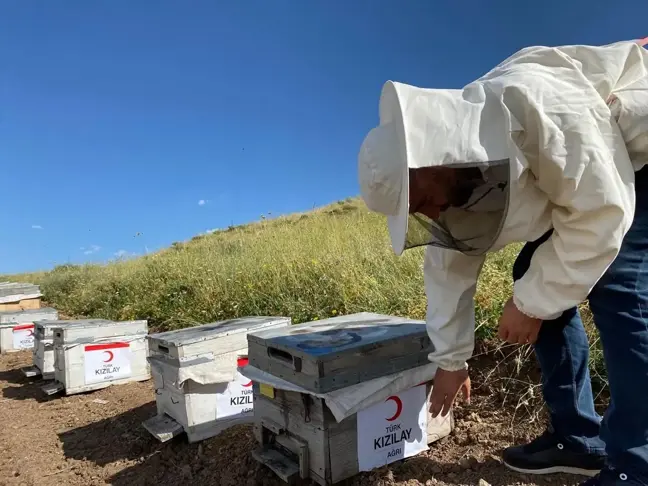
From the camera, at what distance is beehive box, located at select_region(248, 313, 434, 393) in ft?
5.79

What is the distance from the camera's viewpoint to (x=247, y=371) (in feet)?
6.98

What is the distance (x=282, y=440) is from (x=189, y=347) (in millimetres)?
800

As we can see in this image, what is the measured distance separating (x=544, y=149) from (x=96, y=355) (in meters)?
3.75

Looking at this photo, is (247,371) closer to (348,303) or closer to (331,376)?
(331,376)

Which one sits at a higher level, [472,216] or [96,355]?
[472,216]

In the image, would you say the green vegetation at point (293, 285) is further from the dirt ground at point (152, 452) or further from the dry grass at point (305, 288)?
the dirt ground at point (152, 452)

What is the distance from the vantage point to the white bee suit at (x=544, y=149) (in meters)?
1.19

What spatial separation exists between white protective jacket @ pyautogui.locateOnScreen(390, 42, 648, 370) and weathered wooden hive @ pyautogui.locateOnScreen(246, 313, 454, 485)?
0.71m

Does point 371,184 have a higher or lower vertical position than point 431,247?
higher

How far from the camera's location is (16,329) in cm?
574

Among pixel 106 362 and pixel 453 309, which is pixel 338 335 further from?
pixel 106 362

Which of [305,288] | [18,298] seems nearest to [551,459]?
[305,288]

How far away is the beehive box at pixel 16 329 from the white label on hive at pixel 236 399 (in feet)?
13.3

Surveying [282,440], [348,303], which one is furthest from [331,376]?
[348,303]
